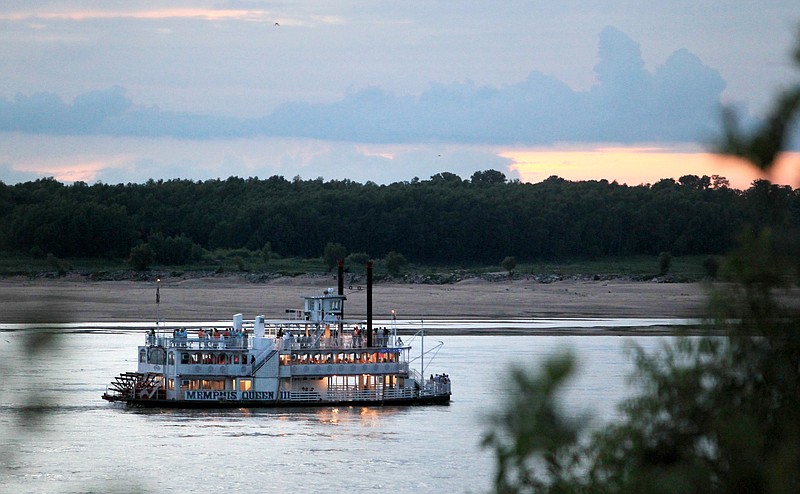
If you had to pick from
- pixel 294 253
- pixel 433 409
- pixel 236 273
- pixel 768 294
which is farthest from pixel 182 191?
pixel 768 294

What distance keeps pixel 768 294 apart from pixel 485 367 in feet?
209

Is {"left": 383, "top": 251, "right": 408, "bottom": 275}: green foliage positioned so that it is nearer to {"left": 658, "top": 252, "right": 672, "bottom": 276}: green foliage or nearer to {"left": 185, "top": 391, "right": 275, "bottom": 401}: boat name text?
{"left": 658, "top": 252, "right": 672, "bottom": 276}: green foliage

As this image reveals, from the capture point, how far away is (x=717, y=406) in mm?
7719

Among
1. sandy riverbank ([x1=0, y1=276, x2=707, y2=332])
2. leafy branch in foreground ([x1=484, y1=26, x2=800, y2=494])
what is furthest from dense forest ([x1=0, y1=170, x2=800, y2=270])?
leafy branch in foreground ([x1=484, y1=26, x2=800, y2=494])

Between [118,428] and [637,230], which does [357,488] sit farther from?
[637,230]

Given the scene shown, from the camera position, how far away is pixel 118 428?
161 ft

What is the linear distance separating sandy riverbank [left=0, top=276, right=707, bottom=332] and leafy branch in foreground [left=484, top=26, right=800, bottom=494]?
280 feet

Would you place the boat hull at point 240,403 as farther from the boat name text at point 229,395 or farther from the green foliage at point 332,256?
the green foliage at point 332,256

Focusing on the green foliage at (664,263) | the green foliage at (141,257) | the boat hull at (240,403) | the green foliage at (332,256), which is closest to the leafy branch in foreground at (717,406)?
the boat hull at (240,403)

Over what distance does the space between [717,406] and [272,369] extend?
4931 cm

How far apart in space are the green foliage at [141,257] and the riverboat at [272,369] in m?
79.8

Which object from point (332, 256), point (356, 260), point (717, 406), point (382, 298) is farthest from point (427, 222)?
point (717, 406)

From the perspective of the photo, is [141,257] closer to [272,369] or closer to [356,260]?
[356,260]

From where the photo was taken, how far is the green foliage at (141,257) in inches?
5379
